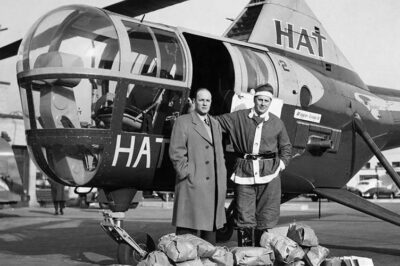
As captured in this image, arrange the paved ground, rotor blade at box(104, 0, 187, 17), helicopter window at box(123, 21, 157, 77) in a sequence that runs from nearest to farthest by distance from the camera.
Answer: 1. helicopter window at box(123, 21, 157, 77)
2. rotor blade at box(104, 0, 187, 17)
3. the paved ground

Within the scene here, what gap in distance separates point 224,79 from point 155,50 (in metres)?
1.66

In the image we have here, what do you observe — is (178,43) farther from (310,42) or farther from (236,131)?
(310,42)

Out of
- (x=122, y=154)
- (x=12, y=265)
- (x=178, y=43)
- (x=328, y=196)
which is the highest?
(x=178, y=43)

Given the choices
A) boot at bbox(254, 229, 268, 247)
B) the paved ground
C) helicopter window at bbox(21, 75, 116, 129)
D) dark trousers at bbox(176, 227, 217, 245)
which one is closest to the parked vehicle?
the paved ground

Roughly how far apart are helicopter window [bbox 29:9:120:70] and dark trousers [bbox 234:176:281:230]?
191 centimetres

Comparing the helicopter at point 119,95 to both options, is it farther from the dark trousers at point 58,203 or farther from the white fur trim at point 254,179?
the dark trousers at point 58,203

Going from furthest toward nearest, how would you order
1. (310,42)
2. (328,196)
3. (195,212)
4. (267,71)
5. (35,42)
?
(310,42)
(328,196)
(267,71)
(35,42)
(195,212)

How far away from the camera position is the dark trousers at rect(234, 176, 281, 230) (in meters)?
6.00

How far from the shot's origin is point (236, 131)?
622 cm

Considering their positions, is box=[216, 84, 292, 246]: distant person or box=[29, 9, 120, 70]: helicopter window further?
box=[216, 84, 292, 246]: distant person

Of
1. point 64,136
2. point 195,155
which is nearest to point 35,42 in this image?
point 64,136

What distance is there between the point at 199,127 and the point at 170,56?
973 millimetres

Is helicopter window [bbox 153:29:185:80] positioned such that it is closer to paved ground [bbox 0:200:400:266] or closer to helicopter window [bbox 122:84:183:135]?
helicopter window [bbox 122:84:183:135]

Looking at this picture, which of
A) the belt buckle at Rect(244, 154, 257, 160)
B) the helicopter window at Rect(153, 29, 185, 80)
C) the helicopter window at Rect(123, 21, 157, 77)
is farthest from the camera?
the helicopter window at Rect(153, 29, 185, 80)
